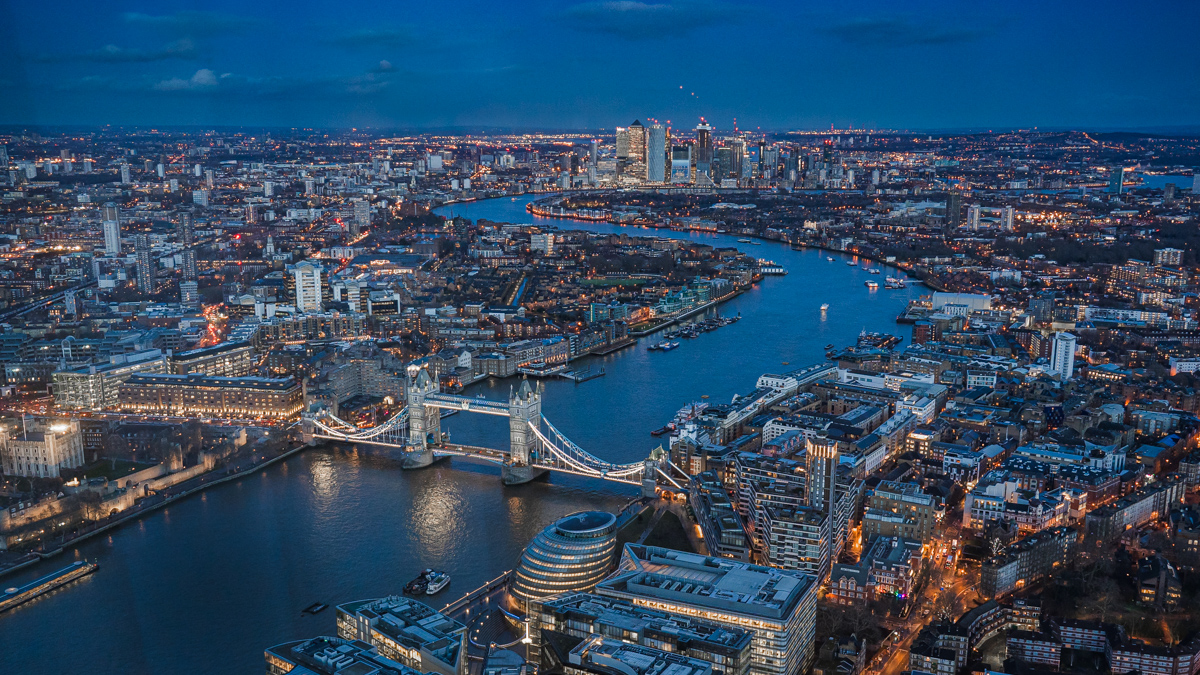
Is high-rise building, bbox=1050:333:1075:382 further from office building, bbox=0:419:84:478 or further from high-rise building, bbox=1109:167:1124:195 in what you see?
high-rise building, bbox=1109:167:1124:195

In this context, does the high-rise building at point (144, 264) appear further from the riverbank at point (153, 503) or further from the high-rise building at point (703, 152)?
the high-rise building at point (703, 152)

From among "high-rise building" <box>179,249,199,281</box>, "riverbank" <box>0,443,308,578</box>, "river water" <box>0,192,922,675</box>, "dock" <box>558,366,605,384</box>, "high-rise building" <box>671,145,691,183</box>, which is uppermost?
"high-rise building" <box>671,145,691,183</box>

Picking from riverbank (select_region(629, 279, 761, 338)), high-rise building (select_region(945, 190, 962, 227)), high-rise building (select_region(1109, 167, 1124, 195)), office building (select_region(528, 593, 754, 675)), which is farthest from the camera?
high-rise building (select_region(1109, 167, 1124, 195))

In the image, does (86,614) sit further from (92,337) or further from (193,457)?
(92,337)

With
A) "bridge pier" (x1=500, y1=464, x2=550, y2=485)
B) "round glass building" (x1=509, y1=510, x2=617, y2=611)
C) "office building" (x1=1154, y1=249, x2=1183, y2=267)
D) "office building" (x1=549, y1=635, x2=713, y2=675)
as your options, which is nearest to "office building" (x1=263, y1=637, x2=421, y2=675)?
"office building" (x1=549, y1=635, x2=713, y2=675)

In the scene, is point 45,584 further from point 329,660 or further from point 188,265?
point 188,265

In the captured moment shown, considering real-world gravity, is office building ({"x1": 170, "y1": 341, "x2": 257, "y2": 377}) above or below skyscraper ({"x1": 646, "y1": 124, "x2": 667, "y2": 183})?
below

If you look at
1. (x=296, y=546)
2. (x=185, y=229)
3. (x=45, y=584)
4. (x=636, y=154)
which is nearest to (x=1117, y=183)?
(x=636, y=154)

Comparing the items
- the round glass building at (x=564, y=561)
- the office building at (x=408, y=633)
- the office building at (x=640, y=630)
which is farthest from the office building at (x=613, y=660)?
the round glass building at (x=564, y=561)
